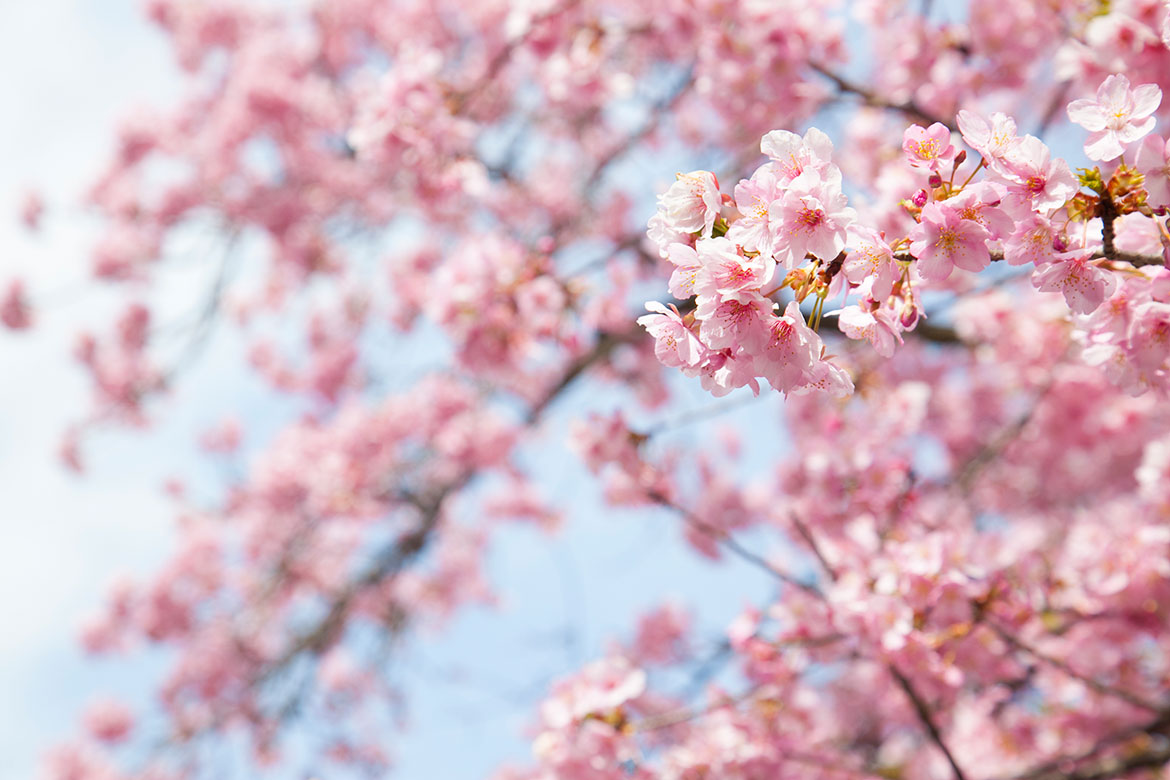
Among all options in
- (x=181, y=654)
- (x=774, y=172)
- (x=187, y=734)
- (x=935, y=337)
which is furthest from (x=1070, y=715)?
(x=181, y=654)

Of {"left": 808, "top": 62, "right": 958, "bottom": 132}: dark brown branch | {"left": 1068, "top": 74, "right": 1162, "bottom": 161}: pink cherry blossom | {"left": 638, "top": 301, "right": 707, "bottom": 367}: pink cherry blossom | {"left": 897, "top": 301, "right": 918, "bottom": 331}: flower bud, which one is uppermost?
{"left": 1068, "top": 74, "right": 1162, "bottom": 161}: pink cherry blossom

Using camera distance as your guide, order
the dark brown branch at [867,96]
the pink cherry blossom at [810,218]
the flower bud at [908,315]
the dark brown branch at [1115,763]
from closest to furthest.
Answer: the pink cherry blossom at [810,218], the flower bud at [908,315], the dark brown branch at [1115,763], the dark brown branch at [867,96]

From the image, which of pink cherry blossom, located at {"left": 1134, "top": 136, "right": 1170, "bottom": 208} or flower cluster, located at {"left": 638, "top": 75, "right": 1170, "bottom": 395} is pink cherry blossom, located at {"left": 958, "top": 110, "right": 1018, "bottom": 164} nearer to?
flower cluster, located at {"left": 638, "top": 75, "right": 1170, "bottom": 395}

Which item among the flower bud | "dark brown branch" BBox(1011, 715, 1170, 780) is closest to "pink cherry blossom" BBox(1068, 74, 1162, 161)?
the flower bud

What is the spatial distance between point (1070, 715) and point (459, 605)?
5976 millimetres

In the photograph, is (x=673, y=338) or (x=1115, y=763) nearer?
(x=673, y=338)

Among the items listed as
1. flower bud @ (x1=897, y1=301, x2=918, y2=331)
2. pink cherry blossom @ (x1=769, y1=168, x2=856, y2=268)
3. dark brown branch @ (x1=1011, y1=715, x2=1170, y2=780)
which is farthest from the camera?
dark brown branch @ (x1=1011, y1=715, x2=1170, y2=780)

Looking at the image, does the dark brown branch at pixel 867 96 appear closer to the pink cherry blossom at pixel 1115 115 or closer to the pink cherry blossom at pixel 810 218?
the pink cherry blossom at pixel 1115 115

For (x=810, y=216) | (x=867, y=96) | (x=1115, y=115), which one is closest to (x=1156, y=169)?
(x=1115, y=115)

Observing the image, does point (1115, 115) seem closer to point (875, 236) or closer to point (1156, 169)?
point (1156, 169)

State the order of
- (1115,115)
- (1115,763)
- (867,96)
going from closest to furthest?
(1115,115)
(1115,763)
(867,96)

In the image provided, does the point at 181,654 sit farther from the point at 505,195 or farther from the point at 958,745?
the point at 958,745

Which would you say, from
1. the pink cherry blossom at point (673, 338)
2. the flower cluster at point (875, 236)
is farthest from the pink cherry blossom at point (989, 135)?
the pink cherry blossom at point (673, 338)

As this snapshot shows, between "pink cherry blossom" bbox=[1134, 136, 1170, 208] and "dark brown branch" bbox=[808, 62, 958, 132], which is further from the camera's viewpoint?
"dark brown branch" bbox=[808, 62, 958, 132]
